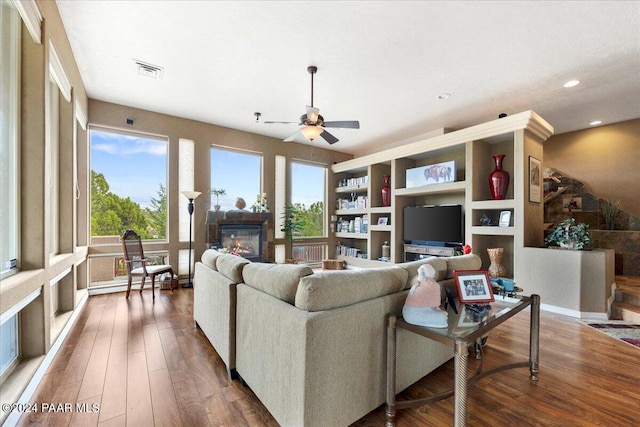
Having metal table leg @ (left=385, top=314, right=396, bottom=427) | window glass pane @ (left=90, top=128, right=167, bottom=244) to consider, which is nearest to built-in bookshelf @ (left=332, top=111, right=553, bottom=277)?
metal table leg @ (left=385, top=314, right=396, bottom=427)

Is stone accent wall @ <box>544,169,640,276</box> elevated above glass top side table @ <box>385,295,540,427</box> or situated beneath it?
elevated above

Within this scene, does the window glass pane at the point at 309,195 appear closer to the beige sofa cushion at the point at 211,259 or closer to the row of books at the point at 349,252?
the row of books at the point at 349,252

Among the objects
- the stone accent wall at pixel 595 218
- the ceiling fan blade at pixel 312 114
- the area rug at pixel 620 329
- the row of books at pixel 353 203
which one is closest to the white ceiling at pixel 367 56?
the ceiling fan blade at pixel 312 114

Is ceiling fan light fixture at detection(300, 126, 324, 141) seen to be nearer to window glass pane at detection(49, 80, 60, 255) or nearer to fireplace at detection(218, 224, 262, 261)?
window glass pane at detection(49, 80, 60, 255)

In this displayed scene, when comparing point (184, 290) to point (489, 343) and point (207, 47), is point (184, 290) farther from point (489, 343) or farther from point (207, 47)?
point (489, 343)

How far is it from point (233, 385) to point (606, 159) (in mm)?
6772

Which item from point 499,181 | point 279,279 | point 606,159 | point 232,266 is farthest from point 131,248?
point 606,159

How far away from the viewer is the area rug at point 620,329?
2.83 m

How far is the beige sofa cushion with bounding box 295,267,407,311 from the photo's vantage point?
147cm

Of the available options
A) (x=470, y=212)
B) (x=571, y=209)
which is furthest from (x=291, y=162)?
(x=571, y=209)

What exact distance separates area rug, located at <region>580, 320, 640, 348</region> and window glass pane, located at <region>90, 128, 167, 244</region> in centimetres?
614

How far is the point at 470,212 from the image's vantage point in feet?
14.6

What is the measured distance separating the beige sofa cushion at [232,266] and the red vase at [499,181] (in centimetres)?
396

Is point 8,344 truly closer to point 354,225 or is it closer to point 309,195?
point 309,195
